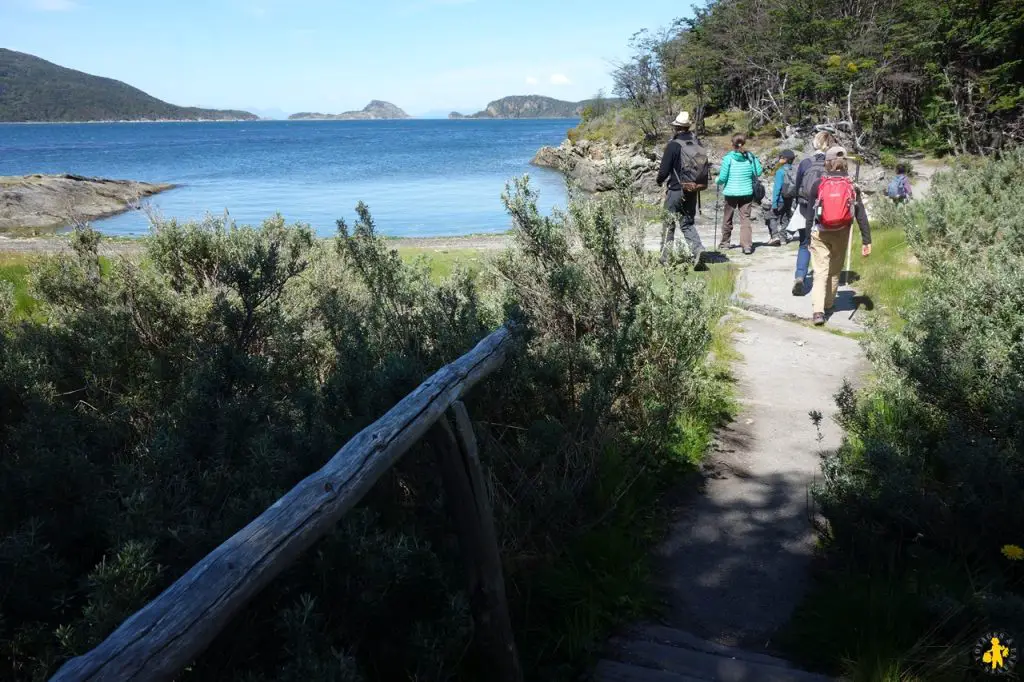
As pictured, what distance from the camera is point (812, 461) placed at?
5156 mm

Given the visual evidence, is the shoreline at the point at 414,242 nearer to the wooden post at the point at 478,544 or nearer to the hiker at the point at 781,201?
the hiker at the point at 781,201

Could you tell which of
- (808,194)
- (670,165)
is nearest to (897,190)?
(670,165)

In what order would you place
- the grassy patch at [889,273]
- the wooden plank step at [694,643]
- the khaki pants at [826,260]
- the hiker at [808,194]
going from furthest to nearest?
the grassy patch at [889,273]
the hiker at [808,194]
the khaki pants at [826,260]
the wooden plank step at [694,643]

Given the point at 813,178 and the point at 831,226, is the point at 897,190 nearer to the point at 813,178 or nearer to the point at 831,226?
the point at 813,178

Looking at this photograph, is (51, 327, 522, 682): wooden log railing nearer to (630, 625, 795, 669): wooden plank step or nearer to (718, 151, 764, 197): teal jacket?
(630, 625, 795, 669): wooden plank step

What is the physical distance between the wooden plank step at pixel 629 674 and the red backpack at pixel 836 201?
597cm

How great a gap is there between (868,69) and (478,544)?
28808 millimetres

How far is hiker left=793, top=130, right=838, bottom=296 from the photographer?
8.29 m

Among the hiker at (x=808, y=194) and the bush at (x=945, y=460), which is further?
the hiker at (x=808, y=194)

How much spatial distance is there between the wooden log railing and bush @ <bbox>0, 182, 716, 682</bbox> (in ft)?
0.59

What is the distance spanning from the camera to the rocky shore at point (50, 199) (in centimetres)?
2661

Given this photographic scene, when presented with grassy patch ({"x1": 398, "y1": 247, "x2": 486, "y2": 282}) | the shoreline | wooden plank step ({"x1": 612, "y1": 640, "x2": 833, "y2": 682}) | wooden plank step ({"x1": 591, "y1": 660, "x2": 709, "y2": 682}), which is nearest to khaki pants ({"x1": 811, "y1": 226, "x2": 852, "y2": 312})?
grassy patch ({"x1": 398, "y1": 247, "x2": 486, "y2": 282})

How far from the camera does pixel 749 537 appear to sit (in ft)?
14.0

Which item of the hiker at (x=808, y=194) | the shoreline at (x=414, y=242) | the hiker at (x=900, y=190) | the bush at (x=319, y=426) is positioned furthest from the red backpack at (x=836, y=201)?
the shoreline at (x=414, y=242)
